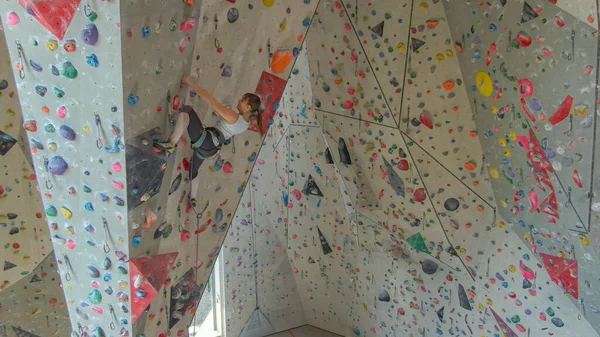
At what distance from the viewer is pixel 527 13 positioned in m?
3.37

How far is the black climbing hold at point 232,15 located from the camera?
290 cm

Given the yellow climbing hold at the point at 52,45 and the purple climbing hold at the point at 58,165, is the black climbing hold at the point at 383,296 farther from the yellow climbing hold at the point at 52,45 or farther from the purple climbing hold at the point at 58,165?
the yellow climbing hold at the point at 52,45

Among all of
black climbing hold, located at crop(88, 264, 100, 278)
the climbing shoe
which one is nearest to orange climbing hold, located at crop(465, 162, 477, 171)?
the climbing shoe

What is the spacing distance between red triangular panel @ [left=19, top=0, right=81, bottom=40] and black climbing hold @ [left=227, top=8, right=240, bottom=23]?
76 cm

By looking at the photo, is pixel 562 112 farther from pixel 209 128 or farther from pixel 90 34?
pixel 90 34

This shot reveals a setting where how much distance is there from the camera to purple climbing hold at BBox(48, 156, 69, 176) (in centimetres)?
290

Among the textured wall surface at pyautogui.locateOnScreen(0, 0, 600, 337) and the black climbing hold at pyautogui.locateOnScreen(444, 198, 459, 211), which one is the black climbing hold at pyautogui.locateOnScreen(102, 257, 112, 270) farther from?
the black climbing hold at pyautogui.locateOnScreen(444, 198, 459, 211)

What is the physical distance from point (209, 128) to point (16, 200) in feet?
7.73

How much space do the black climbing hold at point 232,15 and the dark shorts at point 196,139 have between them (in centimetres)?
50

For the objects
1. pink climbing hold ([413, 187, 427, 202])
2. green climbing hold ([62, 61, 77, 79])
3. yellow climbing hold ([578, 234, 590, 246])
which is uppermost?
green climbing hold ([62, 61, 77, 79])

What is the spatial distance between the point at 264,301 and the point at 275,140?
7.47 feet

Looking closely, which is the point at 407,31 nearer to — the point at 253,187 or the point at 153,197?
the point at 153,197

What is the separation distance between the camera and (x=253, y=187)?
6.48 m

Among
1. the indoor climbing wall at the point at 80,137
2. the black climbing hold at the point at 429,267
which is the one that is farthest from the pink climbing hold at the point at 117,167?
the black climbing hold at the point at 429,267
